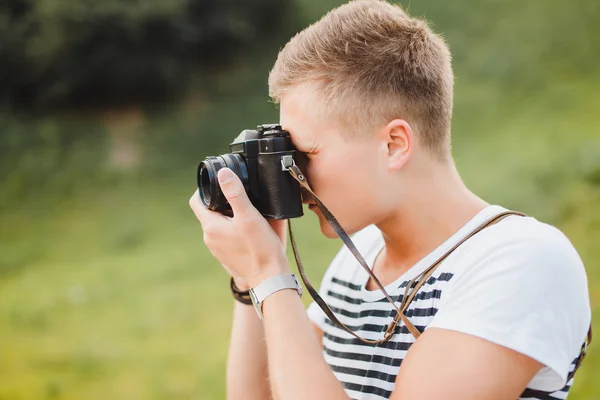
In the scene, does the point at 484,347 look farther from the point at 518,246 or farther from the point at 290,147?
the point at 290,147

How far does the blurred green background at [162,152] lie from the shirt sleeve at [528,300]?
7.26 feet

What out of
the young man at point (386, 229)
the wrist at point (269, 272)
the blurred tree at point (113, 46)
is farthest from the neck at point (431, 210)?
the blurred tree at point (113, 46)

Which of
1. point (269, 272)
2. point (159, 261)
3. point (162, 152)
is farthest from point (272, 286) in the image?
point (162, 152)

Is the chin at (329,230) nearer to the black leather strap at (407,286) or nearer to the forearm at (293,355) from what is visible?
the black leather strap at (407,286)

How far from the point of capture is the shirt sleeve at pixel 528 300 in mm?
1116

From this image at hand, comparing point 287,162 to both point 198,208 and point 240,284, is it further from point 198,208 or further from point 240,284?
point 240,284

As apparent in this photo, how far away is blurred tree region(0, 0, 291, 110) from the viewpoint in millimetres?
7199

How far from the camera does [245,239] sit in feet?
4.59

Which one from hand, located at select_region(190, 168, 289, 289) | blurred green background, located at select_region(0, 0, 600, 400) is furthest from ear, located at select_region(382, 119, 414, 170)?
blurred green background, located at select_region(0, 0, 600, 400)

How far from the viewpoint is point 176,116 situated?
771 centimetres

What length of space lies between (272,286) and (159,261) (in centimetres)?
406

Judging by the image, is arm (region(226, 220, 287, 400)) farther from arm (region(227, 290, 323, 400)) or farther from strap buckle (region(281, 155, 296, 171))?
strap buckle (region(281, 155, 296, 171))

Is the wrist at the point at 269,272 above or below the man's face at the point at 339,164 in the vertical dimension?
below

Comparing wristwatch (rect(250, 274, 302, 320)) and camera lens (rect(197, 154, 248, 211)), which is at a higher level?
camera lens (rect(197, 154, 248, 211))
